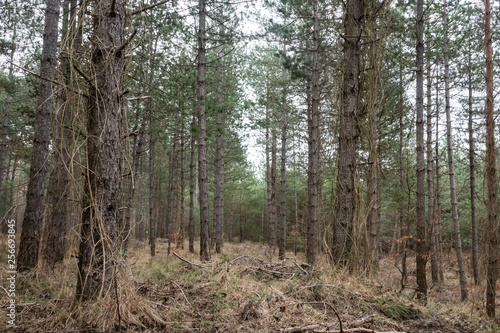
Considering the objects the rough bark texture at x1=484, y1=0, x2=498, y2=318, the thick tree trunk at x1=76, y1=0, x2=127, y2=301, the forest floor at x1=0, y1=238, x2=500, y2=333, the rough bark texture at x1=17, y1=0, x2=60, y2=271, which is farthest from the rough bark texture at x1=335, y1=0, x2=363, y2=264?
the rough bark texture at x1=17, y1=0, x2=60, y2=271

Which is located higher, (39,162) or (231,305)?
(39,162)

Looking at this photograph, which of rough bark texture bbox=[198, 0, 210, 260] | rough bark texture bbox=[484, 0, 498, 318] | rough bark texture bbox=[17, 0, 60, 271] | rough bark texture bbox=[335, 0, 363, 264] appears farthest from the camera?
rough bark texture bbox=[198, 0, 210, 260]

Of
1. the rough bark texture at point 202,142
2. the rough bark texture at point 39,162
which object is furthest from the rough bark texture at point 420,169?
the rough bark texture at point 39,162

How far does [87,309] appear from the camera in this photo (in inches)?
99.3

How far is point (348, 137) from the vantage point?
482 centimetres

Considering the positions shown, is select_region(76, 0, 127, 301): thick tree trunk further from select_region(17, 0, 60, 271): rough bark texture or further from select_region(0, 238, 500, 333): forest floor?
select_region(17, 0, 60, 271): rough bark texture

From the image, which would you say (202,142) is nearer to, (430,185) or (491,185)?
(491,185)

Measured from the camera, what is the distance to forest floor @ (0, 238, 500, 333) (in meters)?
2.56

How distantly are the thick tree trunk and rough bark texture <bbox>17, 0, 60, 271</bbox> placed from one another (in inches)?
107

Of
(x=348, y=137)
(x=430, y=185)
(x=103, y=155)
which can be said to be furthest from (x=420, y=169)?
(x=103, y=155)

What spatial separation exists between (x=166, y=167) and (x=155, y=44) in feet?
34.8

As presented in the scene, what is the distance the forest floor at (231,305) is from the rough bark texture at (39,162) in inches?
23.6

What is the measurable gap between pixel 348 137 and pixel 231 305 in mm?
3109

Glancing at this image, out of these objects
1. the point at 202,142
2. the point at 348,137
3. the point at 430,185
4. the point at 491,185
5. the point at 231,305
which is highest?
the point at 202,142
